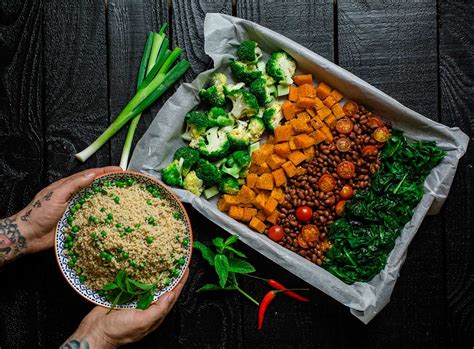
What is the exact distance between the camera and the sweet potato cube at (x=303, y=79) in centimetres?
268

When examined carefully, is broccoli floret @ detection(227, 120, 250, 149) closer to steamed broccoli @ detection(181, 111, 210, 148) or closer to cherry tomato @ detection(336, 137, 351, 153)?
steamed broccoli @ detection(181, 111, 210, 148)

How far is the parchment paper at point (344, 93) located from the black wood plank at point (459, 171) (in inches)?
6.6

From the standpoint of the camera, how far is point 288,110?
106 inches

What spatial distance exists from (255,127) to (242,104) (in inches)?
5.1

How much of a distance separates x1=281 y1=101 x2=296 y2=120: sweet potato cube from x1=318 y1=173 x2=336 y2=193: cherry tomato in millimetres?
343

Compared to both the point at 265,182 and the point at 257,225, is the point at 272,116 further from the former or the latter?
the point at 257,225

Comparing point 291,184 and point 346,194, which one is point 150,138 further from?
point 346,194

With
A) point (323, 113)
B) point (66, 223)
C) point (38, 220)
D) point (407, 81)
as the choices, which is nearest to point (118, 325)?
point (66, 223)

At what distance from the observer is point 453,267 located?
2773 millimetres

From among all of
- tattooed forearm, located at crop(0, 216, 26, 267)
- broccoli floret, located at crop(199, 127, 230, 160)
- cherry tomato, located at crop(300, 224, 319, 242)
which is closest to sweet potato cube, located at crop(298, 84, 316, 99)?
broccoli floret, located at crop(199, 127, 230, 160)

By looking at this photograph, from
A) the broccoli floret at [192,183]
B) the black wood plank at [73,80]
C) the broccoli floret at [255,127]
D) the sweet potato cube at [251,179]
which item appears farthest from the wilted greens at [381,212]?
the black wood plank at [73,80]

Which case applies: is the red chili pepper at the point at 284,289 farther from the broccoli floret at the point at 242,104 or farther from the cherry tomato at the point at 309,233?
the broccoli floret at the point at 242,104

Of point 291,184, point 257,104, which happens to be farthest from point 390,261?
point 257,104

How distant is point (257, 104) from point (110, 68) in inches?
31.4
